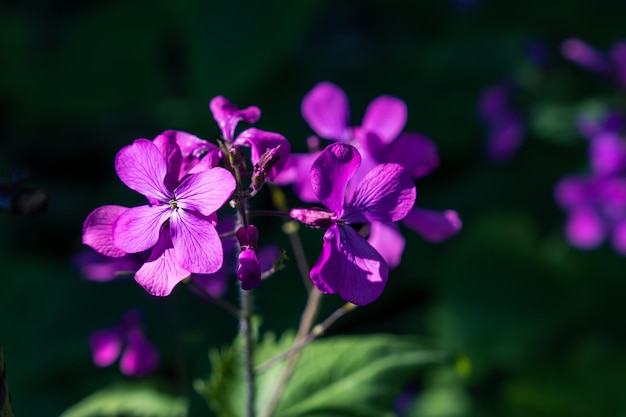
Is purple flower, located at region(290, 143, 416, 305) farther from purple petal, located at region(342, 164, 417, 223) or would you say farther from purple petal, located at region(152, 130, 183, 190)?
purple petal, located at region(152, 130, 183, 190)

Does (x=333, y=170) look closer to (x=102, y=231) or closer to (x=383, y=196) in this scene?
(x=383, y=196)

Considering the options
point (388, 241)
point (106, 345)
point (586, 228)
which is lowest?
point (586, 228)

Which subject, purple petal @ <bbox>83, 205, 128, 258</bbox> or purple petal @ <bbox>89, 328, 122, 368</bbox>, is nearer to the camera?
purple petal @ <bbox>83, 205, 128, 258</bbox>

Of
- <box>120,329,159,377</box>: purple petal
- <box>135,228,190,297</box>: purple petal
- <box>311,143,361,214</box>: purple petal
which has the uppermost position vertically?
<box>311,143,361,214</box>: purple petal

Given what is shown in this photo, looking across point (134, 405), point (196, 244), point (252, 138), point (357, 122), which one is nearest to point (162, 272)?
point (196, 244)

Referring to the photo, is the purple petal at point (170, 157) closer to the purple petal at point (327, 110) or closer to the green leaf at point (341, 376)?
the purple petal at point (327, 110)

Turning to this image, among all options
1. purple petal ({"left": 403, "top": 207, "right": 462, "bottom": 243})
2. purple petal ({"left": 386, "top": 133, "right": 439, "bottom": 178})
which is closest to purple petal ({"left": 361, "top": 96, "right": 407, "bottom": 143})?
purple petal ({"left": 386, "top": 133, "right": 439, "bottom": 178})

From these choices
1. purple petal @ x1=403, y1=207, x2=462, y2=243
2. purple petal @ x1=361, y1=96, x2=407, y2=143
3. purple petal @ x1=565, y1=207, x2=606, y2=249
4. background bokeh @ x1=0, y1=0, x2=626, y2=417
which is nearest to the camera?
purple petal @ x1=403, y1=207, x2=462, y2=243

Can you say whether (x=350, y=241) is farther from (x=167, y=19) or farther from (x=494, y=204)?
(x=167, y=19)
